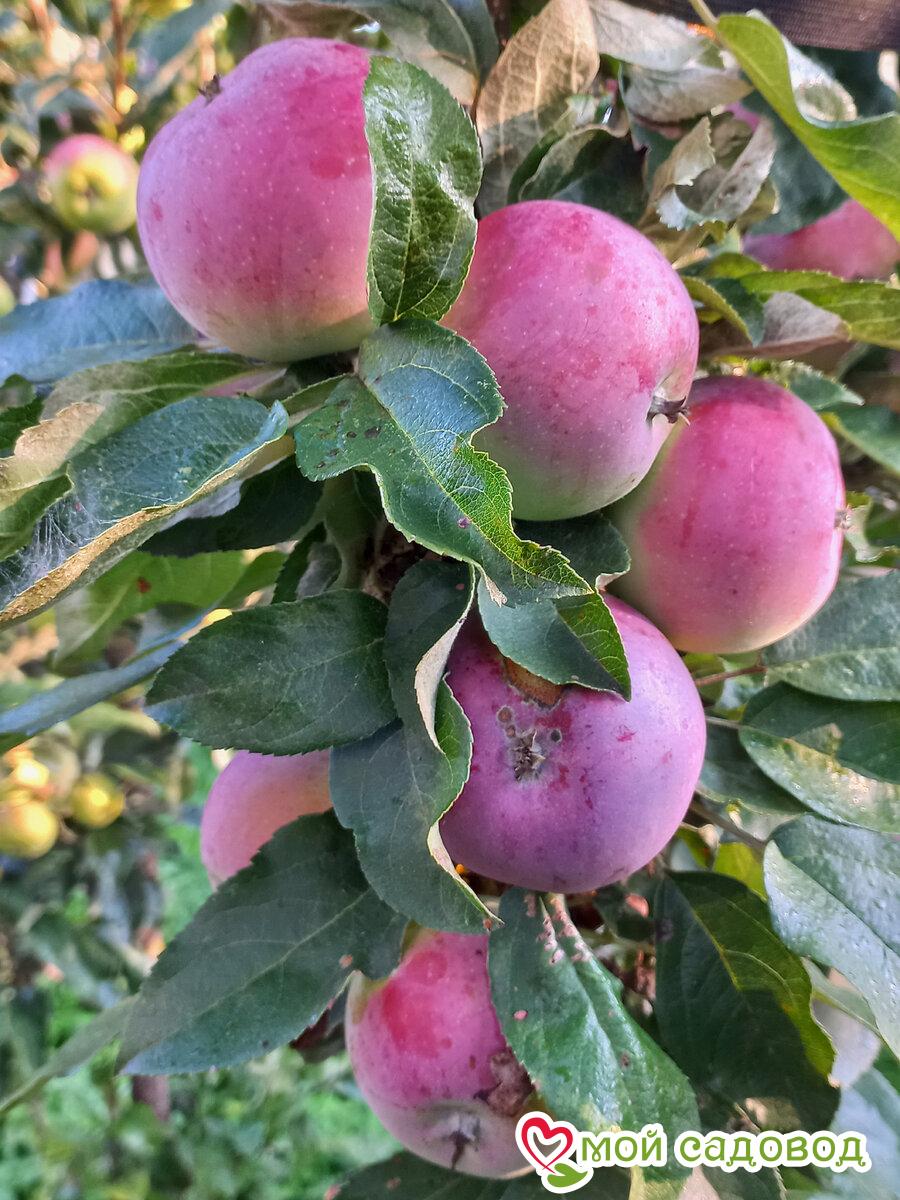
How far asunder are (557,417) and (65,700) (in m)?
0.31

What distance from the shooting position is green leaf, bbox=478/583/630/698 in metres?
0.38

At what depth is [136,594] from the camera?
24.6 inches

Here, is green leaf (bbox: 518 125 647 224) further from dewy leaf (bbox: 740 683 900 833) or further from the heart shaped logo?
the heart shaped logo

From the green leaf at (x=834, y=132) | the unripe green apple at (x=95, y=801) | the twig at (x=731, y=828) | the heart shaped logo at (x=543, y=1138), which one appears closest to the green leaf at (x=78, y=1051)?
the heart shaped logo at (x=543, y=1138)

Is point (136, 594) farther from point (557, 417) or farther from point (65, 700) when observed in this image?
point (557, 417)

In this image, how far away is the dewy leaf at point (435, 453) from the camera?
0.29m

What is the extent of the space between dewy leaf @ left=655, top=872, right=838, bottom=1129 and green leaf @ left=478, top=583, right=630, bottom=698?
214mm

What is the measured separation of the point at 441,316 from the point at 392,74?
0.28 feet

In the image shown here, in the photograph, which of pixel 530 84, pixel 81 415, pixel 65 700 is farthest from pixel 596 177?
pixel 65 700

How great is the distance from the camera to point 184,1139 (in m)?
1.40

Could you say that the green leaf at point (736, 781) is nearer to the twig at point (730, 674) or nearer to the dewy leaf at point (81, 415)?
the twig at point (730, 674)

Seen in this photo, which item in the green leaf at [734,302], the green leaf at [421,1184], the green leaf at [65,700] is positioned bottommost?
the green leaf at [421,1184]

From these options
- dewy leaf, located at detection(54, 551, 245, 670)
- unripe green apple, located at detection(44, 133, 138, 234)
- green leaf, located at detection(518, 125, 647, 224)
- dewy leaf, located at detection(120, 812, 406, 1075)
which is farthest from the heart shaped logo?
unripe green apple, located at detection(44, 133, 138, 234)

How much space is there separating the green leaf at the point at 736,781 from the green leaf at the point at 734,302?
0.78ft
